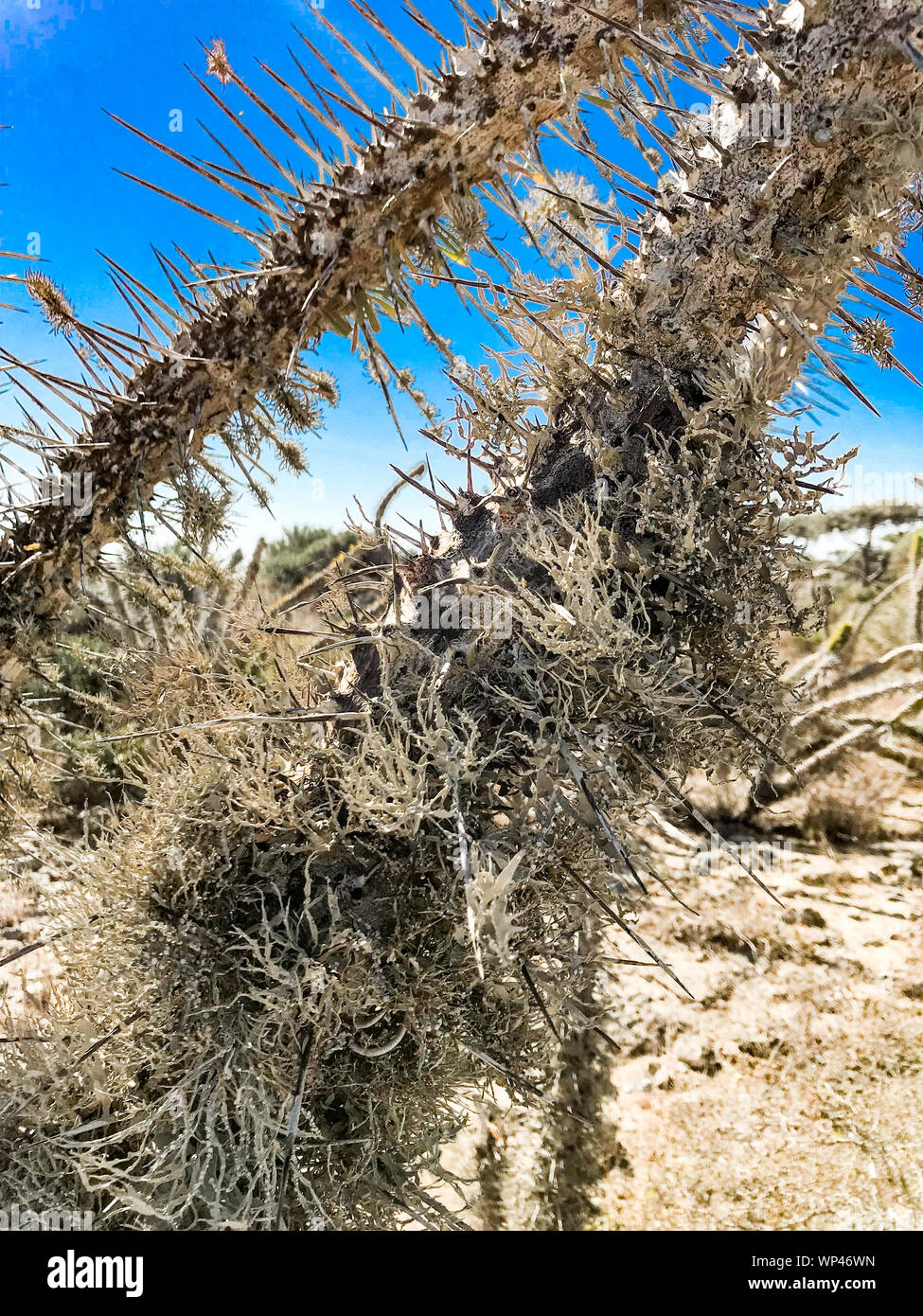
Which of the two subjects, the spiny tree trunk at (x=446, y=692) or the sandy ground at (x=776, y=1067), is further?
the sandy ground at (x=776, y=1067)

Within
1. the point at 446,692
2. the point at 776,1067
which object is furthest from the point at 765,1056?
the point at 446,692

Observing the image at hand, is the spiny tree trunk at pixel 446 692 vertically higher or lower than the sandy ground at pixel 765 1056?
higher

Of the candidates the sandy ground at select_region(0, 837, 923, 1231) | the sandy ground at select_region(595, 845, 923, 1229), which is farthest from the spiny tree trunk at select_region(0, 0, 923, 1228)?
the sandy ground at select_region(595, 845, 923, 1229)

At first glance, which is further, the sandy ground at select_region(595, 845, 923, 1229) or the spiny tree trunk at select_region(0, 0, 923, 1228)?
the sandy ground at select_region(595, 845, 923, 1229)

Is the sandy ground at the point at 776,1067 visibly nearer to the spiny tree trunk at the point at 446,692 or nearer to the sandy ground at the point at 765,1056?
the sandy ground at the point at 765,1056

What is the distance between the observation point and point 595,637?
3.47 ft

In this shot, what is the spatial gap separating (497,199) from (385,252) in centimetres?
19

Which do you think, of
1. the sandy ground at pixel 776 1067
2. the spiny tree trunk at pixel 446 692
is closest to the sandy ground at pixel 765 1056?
the sandy ground at pixel 776 1067

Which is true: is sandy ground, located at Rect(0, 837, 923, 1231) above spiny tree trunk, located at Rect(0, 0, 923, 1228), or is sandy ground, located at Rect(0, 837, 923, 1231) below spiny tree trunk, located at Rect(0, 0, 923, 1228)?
below

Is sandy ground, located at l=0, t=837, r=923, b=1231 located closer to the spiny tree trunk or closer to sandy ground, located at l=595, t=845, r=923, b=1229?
sandy ground, located at l=595, t=845, r=923, b=1229

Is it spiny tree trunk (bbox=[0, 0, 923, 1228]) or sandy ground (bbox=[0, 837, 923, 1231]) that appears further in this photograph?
sandy ground (bbox=[0, 837, 923, 1231])
